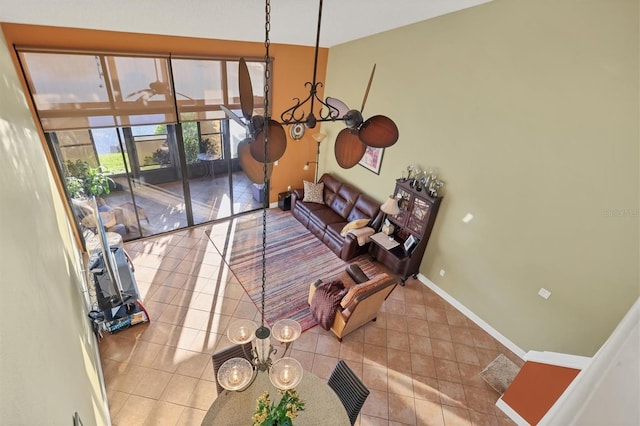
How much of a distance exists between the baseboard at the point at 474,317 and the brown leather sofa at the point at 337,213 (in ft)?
4.42

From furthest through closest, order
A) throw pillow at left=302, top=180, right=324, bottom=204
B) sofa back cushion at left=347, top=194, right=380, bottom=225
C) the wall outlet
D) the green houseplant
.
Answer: throw pillow at left=302, top=180, right=324, bottom=204, sofa back cushion at left=347, top=194, right=380, bottom=225, the green houseplant, the wall outlet

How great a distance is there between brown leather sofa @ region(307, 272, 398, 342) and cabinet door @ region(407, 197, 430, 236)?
130cm

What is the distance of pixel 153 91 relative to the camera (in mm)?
5051

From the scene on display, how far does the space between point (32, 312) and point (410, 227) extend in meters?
4.76

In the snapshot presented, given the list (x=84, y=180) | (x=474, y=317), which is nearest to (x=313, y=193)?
(x=474, y=317)

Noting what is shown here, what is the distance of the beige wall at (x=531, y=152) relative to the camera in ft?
10.1

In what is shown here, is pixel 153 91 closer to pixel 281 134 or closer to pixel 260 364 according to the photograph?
pixel 281 134

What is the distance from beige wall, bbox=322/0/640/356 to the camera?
3.09 meters

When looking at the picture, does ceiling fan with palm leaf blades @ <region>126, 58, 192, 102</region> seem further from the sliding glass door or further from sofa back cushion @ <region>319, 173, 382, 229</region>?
sofa back cushion @ <region>319, 173, 382, 229</region>

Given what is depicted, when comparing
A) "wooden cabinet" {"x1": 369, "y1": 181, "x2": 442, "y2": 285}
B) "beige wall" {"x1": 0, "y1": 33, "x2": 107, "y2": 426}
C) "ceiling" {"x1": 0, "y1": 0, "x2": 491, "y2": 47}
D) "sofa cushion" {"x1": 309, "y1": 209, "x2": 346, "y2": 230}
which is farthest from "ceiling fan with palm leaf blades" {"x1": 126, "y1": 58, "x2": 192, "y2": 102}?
"wooden cabinet" {"x1": 369, "y1": 181, "x2": 442, "y2": 285}

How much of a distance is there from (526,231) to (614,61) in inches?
77.7

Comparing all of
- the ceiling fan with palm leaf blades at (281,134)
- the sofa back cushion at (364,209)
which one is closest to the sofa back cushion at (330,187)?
the sofa back cushion at (364,209)

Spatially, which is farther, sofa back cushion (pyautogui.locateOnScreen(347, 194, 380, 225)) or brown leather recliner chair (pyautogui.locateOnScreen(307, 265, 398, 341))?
sofa back cushion (pyautogui.locateOnScreen(347, 194, 380, 225))

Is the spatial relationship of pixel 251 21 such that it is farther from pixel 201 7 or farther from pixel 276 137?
pixel 276 137
